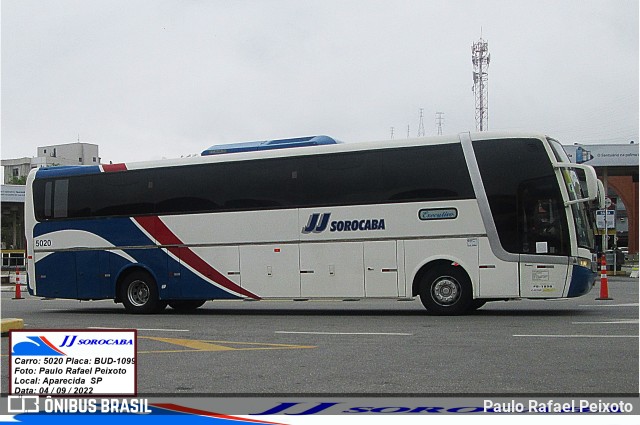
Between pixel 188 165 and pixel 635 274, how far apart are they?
22.5m

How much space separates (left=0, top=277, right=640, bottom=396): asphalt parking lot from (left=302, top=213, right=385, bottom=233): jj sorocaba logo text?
170cm

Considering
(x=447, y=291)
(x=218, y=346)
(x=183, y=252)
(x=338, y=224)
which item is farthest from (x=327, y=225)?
(x=218, y=346)

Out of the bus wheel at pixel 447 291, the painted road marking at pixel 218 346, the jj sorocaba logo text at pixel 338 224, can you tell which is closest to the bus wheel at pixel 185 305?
the jj sorocaba logo text at pixel 338 224

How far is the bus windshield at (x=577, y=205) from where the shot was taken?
1496 cm

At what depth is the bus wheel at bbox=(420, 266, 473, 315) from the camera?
15336 millimetres

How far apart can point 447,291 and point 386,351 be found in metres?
5.11

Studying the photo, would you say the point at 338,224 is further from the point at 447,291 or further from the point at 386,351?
the point at 386,351

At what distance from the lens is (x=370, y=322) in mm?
14773

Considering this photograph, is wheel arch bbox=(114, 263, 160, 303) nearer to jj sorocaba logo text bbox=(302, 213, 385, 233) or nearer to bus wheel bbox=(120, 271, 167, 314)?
bus wheel bbox=(120, 271, 167, 314)

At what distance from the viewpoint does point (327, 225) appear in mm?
16359

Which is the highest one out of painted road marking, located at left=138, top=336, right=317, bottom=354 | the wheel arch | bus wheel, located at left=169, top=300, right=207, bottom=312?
the wheel arch

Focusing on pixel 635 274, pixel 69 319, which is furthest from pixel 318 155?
pixel 635 274

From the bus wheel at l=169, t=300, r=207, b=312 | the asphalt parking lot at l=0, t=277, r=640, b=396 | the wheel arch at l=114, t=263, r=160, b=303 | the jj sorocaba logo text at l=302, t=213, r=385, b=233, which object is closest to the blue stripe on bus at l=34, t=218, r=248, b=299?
the wheel arch at l=114, t=263, r=160, b=303

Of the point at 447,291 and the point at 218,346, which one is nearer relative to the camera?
the point at 218,346
